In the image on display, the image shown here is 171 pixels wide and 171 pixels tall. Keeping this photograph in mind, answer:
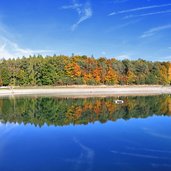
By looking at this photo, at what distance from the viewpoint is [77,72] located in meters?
81.9

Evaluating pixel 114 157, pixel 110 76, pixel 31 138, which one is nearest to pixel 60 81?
pixel 110 76

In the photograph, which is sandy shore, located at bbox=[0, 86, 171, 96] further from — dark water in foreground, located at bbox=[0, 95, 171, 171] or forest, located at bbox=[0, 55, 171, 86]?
dark water in foreground, located at bbox=[0, 95, 171, 171]

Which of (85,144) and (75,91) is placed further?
(75,91)

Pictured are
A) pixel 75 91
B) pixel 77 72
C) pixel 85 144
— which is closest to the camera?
pixel 85 144

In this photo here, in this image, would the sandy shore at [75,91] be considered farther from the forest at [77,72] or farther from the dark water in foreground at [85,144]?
the dark water in foreground at [85,144]

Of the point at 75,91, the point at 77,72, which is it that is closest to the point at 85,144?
the point at 75,91

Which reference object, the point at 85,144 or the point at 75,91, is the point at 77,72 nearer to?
the point at 75,91

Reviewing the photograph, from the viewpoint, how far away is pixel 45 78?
7862 cm

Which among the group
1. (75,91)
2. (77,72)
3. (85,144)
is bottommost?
(85,144)

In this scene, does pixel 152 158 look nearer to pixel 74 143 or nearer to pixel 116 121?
pixel 74 143

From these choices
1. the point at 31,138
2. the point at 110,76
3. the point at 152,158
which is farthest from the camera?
the point at 110,76

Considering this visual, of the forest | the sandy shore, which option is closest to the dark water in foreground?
the sandy shore

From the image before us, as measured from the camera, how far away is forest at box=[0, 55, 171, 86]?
79812 mm

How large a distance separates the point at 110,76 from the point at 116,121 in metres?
60.2
